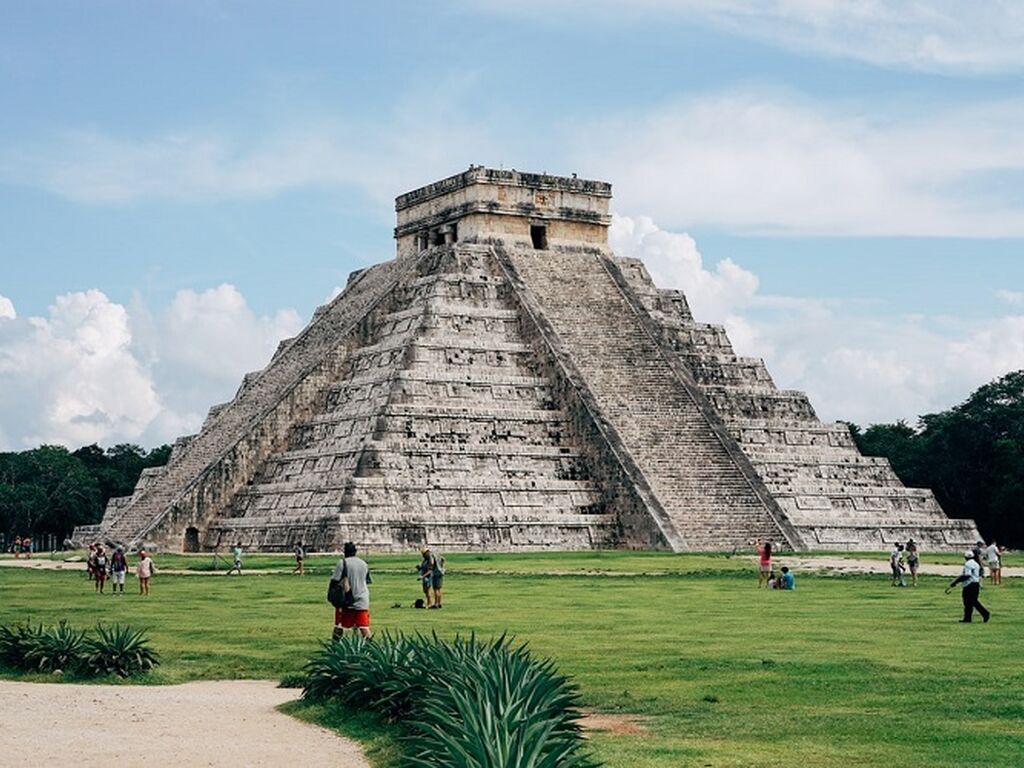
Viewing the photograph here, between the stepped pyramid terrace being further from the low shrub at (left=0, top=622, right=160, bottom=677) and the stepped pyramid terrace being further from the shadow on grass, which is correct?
the shadow on grass

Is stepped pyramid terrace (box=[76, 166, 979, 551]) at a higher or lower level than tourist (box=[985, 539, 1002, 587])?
higher

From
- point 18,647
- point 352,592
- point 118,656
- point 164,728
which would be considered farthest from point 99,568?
A: point 164,728

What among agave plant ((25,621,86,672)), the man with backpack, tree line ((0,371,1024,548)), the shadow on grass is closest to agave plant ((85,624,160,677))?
agave plant ((25,621,86,672))

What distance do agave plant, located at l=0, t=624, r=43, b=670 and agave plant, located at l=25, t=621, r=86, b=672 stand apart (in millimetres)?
57

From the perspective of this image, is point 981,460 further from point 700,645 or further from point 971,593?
point 700,645

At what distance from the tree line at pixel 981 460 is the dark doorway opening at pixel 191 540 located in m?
28.9

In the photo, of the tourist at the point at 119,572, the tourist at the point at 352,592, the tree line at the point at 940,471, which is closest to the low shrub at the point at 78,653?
the tourist at the point at 352,592

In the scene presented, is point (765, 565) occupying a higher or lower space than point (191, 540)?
lower

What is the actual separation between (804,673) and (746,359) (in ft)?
110

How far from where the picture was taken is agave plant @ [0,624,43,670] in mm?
15578

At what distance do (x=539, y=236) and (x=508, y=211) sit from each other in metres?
1.61

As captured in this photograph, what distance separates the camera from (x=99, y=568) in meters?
28.0

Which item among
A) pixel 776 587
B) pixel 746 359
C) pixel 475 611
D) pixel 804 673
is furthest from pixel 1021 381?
pixel 804 673

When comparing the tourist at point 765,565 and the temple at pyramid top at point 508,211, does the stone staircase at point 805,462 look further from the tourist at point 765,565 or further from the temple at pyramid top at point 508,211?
the tourist at point 765,565
